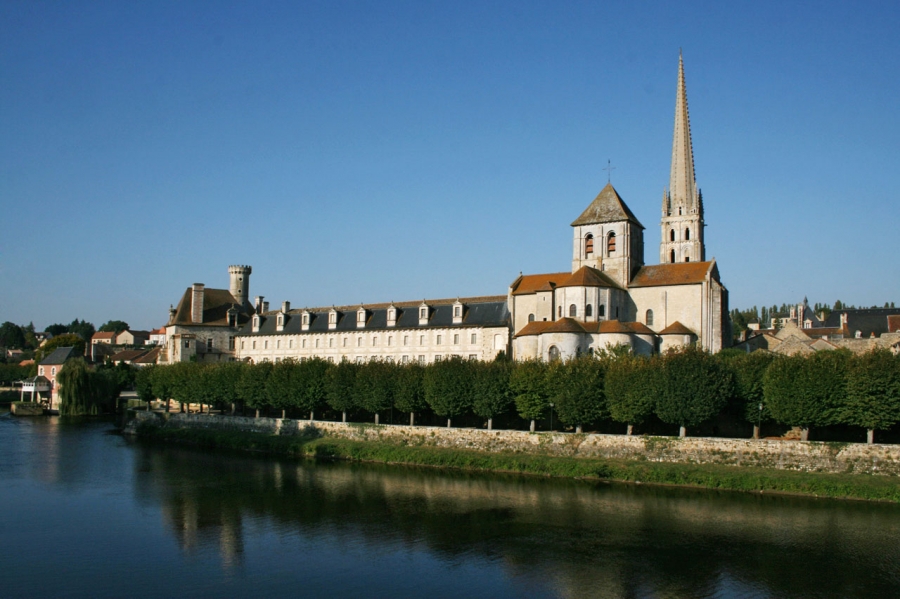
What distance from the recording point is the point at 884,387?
98.9 ft

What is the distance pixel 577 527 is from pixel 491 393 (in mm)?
14709

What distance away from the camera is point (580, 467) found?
32500 mm

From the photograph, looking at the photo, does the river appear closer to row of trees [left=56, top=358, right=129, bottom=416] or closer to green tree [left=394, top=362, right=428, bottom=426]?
green tree [left=394, top=362, right=428, bottom=426]

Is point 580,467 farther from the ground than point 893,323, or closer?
closer

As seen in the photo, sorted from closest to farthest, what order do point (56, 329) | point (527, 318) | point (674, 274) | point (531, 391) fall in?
point (531, 391) < point (674, 274) < point (527, 318) < point (56, 329)

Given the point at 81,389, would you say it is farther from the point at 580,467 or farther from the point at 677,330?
the point at 677,330

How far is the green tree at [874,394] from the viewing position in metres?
30.0

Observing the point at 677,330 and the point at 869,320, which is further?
the point at 869,320

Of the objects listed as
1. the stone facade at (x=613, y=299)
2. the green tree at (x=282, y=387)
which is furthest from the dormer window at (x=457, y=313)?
the green tree at (x=282, y=387)

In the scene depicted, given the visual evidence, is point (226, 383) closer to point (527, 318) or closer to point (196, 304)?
point (196, 304)

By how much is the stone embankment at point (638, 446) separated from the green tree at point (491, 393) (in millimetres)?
1496

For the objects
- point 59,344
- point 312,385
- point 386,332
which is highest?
point 386,332

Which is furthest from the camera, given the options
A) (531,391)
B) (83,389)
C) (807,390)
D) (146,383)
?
(83,389)

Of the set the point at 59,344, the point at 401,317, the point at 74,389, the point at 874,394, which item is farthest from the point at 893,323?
the point at 59,344
